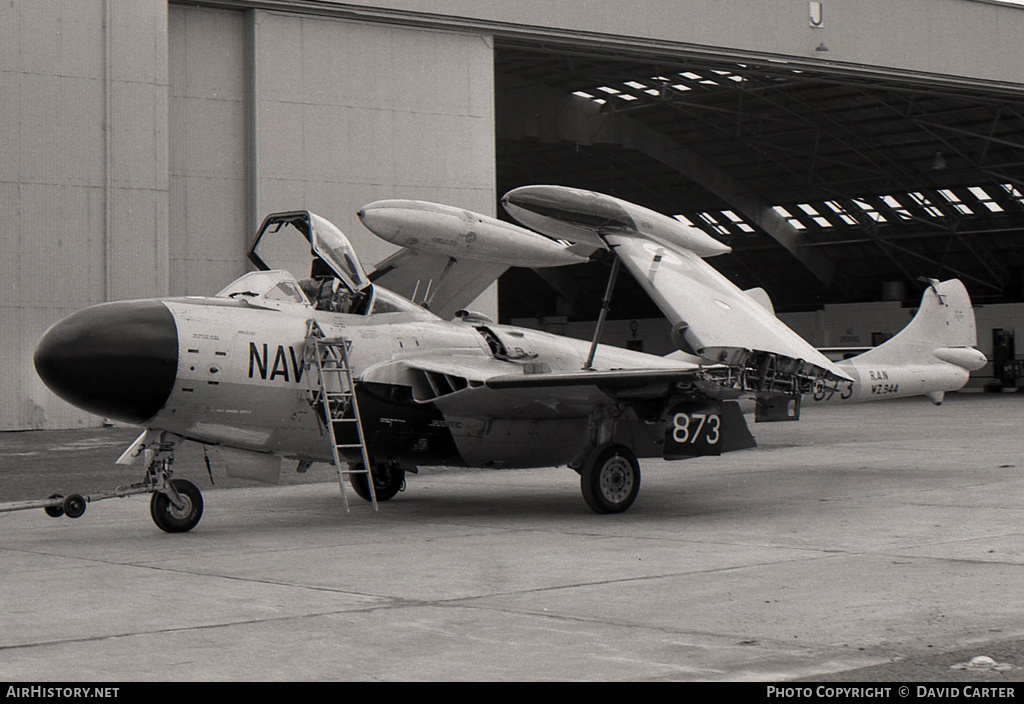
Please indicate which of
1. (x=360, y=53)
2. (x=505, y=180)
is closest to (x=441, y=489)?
(x=360, y=53)

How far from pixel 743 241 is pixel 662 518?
1989 inches

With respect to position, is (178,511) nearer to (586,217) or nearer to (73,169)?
(586,217)

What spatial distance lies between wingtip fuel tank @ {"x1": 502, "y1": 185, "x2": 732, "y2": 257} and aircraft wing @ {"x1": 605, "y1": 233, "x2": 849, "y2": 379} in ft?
0.38

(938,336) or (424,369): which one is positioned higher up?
(938,336)

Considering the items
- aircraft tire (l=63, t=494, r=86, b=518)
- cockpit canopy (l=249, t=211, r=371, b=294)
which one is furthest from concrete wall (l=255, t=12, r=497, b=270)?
aircraft tire (l=63, t=494, r=86, b=518)

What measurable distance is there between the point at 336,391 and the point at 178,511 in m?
1.90

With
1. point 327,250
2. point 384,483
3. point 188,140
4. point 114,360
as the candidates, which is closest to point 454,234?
point 327,250

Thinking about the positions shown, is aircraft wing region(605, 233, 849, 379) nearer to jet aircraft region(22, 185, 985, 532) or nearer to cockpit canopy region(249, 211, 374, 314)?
jet aircraft region(22, 185, 985, 532)

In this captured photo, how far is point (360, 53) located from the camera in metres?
27.6

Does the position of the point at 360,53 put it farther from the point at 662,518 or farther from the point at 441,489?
the point at 662,518

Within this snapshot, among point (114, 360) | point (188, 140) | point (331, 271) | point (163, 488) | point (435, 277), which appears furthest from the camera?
point (188, 140)

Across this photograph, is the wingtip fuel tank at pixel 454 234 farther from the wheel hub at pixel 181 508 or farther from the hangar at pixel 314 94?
the hangar at pixel 314 94

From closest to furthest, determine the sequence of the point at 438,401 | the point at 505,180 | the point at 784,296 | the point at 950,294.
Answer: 1. the point at 438,401
2. the point at 950,294
3. the point at 505,180
4. the point at 784,296

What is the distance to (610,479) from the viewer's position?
1257cm
